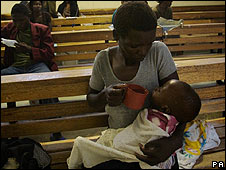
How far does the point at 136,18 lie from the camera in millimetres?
978

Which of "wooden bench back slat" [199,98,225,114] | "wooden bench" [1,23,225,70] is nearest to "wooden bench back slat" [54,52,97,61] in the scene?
"wooden bench" [1,23,225,70]

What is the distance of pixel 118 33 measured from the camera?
3.45 feet

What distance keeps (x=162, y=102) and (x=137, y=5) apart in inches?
17.0

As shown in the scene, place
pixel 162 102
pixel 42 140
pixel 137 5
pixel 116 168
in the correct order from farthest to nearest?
1. pixel 42 140
2. pixel 116 168
3. pixel 162 102
4. pixel 137 5

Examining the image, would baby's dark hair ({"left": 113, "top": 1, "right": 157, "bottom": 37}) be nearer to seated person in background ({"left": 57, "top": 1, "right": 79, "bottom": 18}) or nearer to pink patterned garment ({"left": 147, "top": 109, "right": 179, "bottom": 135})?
pink patterned garment ({"left": 147, "top": 109, "right": 179, "bottom": 135})

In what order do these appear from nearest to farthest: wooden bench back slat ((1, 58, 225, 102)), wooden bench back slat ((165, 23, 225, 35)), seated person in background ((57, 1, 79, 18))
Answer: wooden bench back slat ((1, 58, 225, 102)), seated person in background ((57, 1, 79, 18)), wooden bench back slat ((165, 23, 225, 35))

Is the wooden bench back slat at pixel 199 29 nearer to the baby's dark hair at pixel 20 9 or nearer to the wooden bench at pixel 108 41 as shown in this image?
the wooden bench at pixel 108 41

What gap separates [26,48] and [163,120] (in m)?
1.06

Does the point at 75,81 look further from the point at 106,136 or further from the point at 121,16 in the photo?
the point at 121,16

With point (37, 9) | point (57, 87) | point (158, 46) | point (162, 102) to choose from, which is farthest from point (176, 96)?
point (37, 9)

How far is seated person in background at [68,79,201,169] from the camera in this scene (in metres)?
1.06

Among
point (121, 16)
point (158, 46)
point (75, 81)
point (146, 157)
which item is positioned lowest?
point (146, 157)

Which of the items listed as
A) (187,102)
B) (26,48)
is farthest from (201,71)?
(26,48)

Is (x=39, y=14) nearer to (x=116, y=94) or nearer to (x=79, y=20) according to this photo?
(x=79, y=20)
